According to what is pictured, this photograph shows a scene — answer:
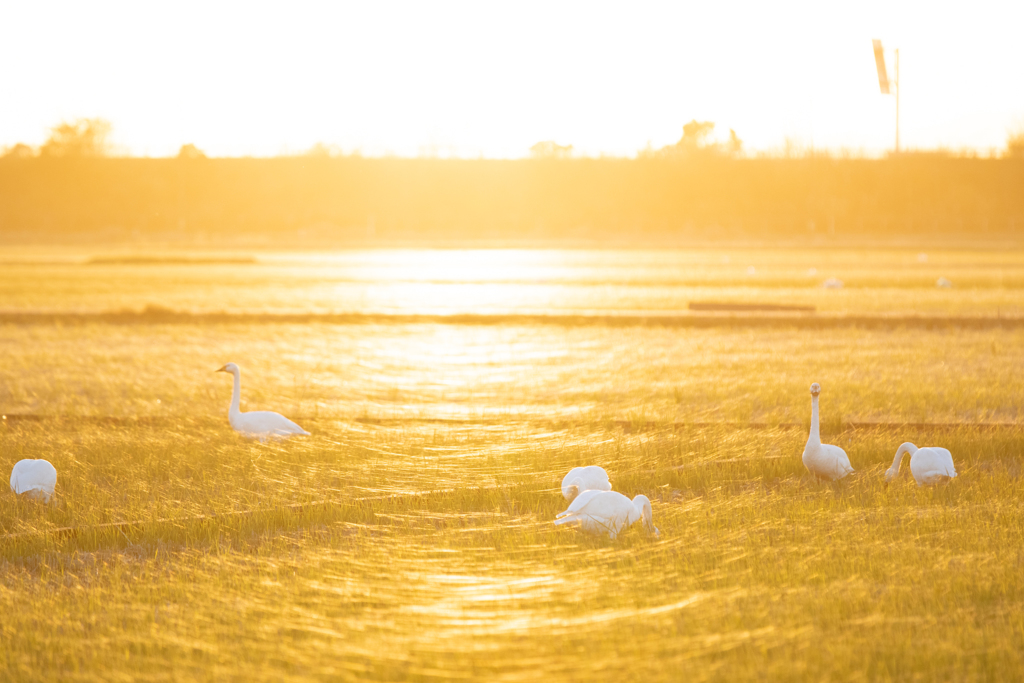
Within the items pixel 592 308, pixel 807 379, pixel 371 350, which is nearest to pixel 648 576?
pixel 807 379

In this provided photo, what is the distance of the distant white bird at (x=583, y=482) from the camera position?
5.68m

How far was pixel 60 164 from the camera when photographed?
215ft

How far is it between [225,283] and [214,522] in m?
→ 23.0

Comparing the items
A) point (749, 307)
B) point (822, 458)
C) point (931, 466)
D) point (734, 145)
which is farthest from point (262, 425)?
point (734, 145)

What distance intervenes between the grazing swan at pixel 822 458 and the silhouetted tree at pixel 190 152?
220ft

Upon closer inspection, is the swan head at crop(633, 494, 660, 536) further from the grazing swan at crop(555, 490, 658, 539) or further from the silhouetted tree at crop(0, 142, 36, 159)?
the silhouetted tree at crop(0, 142, 36, 159)

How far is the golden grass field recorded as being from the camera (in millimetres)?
3898

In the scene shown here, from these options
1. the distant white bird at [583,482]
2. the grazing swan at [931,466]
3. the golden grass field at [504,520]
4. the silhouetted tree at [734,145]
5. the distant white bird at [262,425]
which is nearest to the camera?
the golden grass field at [504,520]

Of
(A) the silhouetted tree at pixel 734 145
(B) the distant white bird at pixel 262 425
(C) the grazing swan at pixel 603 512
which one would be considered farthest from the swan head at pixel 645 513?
(A) the silhouetted tree at pixel 734 145

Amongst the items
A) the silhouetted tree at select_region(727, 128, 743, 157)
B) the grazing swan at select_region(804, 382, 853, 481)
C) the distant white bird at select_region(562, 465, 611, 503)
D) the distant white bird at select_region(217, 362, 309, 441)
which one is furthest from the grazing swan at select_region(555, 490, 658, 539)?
the silhouetted tree at select_region(727, 128, 743, 157)

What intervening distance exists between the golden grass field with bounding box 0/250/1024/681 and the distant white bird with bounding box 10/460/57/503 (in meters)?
0.10

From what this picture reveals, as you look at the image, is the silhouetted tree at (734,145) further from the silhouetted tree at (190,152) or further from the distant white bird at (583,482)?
the distant white bird at (583,482)

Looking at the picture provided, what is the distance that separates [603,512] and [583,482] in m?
0.59

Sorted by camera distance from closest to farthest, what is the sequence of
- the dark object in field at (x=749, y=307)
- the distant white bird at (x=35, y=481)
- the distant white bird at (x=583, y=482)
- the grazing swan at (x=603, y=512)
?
the grazing swan at (x=603, y=512) → the distant white bird at (x=583, y=482) → the distant white bird at (x=35, y=481) → the dark object in field at (x=749, y=307)
